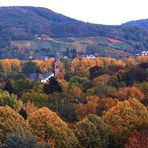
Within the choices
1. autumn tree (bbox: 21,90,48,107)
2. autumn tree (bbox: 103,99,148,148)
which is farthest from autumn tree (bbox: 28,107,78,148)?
autumn tree (bbox: 21,90,48,107)

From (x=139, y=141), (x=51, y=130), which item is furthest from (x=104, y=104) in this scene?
(x=139, y=141)

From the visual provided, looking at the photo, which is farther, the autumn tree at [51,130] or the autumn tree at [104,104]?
the autumn tree at [104,104]

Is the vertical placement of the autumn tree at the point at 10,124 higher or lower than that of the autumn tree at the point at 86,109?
higher

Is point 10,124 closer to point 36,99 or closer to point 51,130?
point 51,130

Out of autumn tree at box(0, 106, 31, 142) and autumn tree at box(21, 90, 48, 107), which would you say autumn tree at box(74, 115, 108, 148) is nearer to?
autumn tree at box(0, 106, 31, 142)

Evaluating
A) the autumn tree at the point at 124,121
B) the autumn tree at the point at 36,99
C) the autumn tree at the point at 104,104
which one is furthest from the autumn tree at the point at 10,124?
the autumn tree at the point at 36,99

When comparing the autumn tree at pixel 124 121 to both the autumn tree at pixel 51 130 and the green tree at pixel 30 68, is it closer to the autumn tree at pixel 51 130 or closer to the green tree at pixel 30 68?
the autumn tree at pixel 51 130
